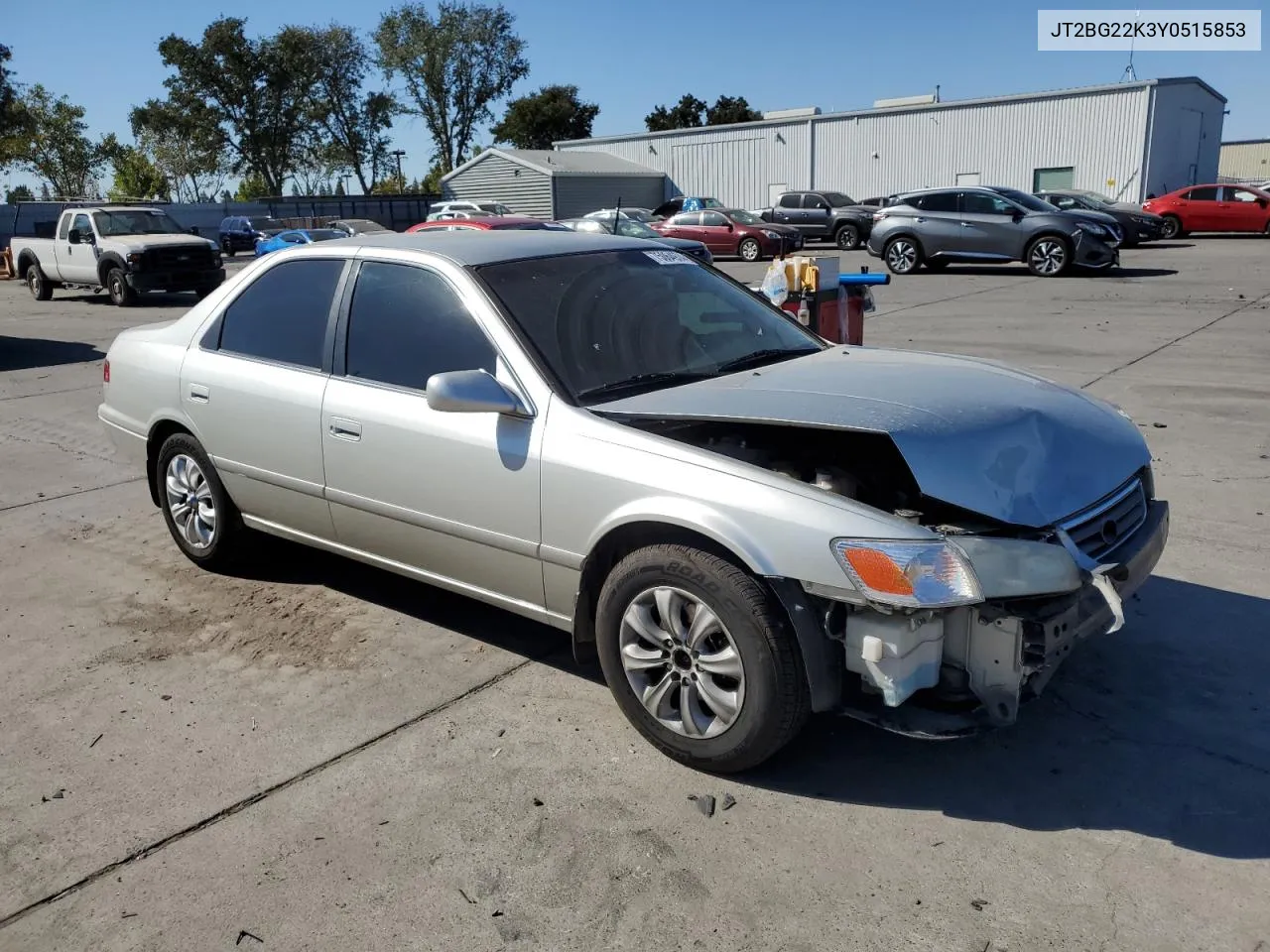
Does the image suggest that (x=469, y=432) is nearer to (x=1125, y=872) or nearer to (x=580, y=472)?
(x=580, y=472)

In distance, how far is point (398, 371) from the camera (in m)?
4.11

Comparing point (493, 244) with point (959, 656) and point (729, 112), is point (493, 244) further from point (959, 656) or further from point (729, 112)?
point (729, 112)

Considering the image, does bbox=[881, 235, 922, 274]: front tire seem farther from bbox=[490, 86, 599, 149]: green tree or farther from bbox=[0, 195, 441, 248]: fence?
bbox=[490, 86, 599, 149]: green tree

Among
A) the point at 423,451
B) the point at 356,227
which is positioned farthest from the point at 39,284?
the point at 423,451

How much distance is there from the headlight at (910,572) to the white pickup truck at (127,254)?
19.9 m

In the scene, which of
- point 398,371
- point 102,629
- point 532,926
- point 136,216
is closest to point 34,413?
point 102,629

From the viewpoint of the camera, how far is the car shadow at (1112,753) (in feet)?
10.1

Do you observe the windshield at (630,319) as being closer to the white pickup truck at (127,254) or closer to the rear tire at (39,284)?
the white pickup truck at (127,254)

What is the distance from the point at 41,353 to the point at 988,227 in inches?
666

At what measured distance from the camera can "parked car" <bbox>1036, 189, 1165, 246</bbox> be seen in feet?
86.7

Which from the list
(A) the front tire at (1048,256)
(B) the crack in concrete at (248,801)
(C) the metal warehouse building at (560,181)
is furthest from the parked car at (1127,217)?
(B) the crack in concrete at (248,801)

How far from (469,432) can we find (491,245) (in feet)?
3.17

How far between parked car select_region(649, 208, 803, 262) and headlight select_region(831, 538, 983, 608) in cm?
2638

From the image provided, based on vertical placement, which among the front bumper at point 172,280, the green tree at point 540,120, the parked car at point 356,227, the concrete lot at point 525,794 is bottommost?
the concrete lot at point 525,794
